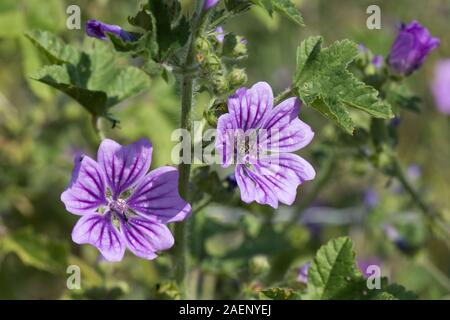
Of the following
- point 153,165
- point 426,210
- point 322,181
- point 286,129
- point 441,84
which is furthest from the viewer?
point 441,84

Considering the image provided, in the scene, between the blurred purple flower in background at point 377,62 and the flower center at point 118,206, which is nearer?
the flower center at point 118,206

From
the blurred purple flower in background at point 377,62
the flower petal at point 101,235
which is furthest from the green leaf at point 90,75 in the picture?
the blurred purple flower in background at point 377,62

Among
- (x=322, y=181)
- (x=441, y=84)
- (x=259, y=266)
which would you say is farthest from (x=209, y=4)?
(x=441, y=84)

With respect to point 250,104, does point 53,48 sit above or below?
above

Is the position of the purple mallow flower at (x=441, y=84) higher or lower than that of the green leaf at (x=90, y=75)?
higher

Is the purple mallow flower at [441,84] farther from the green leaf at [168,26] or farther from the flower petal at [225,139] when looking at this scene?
the green leaf at [168,26]

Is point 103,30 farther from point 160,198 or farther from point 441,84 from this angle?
point 441,84

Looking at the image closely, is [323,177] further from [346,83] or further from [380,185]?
[346,83]
